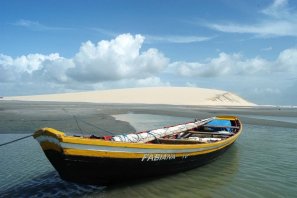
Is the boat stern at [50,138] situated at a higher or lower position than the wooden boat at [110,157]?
higher

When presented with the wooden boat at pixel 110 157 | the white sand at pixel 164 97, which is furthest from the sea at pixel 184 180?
the white sand at pixel 164 97

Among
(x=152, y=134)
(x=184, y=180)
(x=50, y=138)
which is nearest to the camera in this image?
(x=50, y=138)

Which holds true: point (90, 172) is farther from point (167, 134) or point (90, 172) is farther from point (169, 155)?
point (167, 134)

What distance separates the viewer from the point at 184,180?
10.7 metres

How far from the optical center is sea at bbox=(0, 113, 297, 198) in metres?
9.43

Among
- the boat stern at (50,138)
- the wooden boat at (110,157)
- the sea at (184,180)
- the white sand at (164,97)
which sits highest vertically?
the white sand at (164,97)

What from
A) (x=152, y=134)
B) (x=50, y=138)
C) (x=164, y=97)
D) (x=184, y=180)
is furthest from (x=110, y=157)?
(x=164, y=97)

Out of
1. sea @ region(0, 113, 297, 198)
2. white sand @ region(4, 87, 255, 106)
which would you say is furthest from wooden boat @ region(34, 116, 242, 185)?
white sand @ region(4, 87, 255, 106)

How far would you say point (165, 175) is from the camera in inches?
424

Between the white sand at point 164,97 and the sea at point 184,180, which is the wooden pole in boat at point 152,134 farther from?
the white sand at point 164,97

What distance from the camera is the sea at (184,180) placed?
9430 millimetres

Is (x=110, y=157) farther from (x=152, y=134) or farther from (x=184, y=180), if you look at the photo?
(x=152, y=134)

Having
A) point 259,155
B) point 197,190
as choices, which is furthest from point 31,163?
point 259,155

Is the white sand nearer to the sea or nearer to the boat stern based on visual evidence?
the sea
